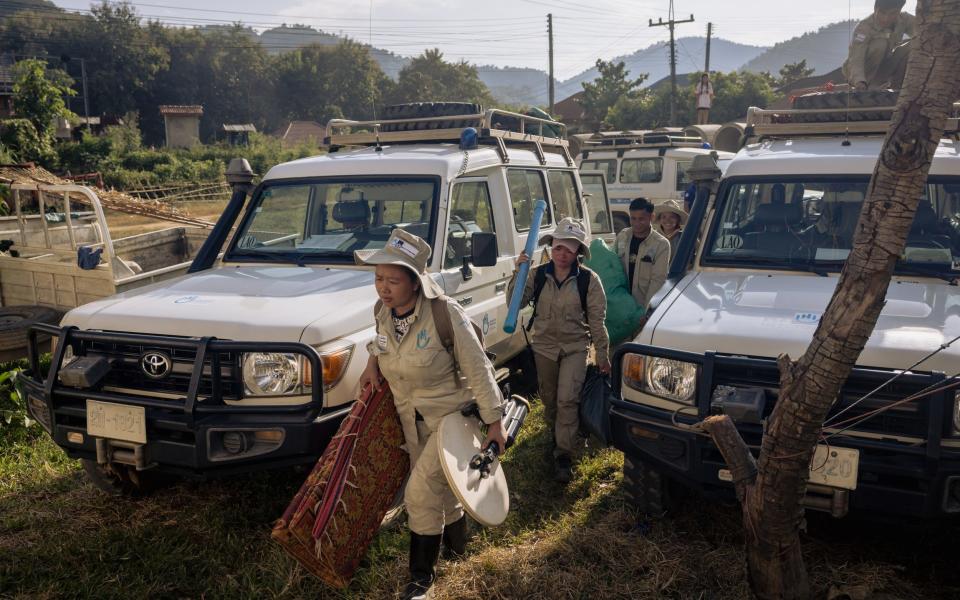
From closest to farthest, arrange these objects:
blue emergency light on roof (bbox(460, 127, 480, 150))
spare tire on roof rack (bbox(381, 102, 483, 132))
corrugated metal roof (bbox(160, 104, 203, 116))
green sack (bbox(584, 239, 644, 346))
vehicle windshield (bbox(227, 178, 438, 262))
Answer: vehicle windshield (bbox(227, 178, 438, 262))
blue emergency light on roof (bbox(460, 127, 480, 150))
green sack (bbox(584, 239, 644, 346))
spare tire on roof rack (bbox(381, 102, 483, 132))
corrugated metal roof (bbox(160, 104, 203, 116))

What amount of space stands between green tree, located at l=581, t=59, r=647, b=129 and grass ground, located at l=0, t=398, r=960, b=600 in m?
41.8

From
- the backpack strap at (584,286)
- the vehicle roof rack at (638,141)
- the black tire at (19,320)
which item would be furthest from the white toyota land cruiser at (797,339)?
the vehicle roof rack at (638,141)

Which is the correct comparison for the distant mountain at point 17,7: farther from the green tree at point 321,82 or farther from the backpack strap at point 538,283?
the backpack strap at point 538,283

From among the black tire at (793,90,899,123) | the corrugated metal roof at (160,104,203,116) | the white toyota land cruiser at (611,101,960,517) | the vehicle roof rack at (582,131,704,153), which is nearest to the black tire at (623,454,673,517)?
the white toyota land cruiser at (611,101,960,517)

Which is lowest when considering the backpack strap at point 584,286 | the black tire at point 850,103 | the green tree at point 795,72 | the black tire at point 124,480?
the black tire at point 124,480

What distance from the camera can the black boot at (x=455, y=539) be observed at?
3.84 m

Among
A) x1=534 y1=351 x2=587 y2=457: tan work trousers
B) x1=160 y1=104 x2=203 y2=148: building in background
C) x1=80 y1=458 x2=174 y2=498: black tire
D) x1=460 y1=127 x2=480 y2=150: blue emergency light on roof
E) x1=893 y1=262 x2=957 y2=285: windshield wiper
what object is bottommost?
x1=80 y1=458 x2=174 y2=498: black tire

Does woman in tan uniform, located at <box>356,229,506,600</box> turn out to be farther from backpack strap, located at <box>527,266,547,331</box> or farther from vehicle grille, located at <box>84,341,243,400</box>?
backpack strap, located at <box>527,266,547,331</box>

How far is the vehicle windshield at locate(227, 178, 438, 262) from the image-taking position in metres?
4.94

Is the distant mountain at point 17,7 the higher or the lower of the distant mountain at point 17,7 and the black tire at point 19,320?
the higher

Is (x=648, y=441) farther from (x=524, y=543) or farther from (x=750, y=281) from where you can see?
(x=750, y=281)

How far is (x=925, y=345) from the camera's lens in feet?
10.5

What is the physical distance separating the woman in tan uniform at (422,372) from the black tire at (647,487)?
0.98 m

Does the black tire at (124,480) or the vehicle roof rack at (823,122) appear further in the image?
the vehicle roof rack at (823,122)
